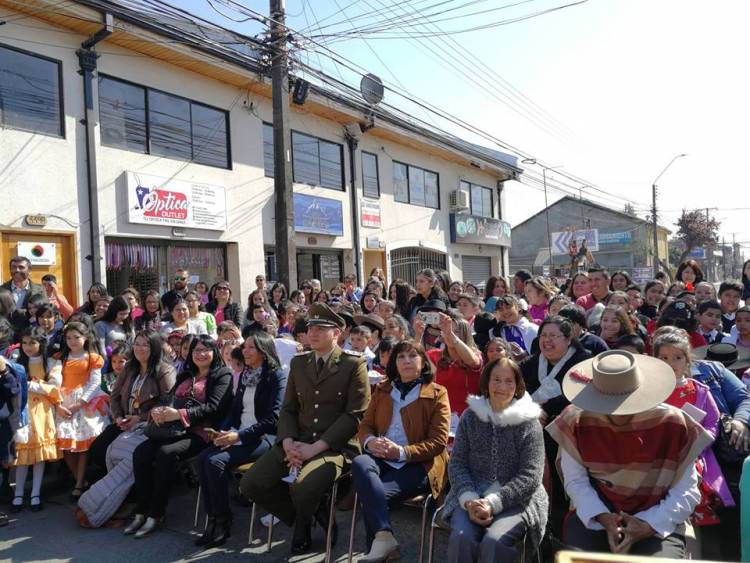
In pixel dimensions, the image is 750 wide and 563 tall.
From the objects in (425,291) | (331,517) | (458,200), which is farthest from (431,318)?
(458,200)

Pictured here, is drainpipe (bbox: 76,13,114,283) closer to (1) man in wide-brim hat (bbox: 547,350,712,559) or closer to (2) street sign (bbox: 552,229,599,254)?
(1) man in wide-brim hat (bbox: 547,350,712,559)

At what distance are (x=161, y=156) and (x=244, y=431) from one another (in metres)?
8.40

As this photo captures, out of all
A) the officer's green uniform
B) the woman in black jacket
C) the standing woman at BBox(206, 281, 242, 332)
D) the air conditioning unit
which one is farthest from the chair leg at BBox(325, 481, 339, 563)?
the air conditioning unit

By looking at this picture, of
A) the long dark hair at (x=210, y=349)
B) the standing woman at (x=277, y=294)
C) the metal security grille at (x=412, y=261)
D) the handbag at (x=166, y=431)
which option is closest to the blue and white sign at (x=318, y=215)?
the metal security grille at (x=412, y=261)

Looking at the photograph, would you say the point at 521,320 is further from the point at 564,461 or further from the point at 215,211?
the point at 215,211

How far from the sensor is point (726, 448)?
3334mm

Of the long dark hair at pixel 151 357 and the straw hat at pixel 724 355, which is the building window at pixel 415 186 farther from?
the straw hat at pixel 724 355

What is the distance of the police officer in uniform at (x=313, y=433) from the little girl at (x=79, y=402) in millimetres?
2173

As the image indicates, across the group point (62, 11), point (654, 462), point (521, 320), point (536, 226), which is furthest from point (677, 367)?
point (536, 226)

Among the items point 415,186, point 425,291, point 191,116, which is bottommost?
point 425,291

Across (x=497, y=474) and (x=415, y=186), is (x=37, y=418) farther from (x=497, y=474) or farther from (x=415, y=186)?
(x=415, y=186)

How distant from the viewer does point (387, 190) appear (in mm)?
17891

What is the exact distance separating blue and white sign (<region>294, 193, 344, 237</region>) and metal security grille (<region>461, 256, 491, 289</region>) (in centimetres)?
762

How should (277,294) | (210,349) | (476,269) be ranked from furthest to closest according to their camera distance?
(476,269), (277,294), (210,349)
